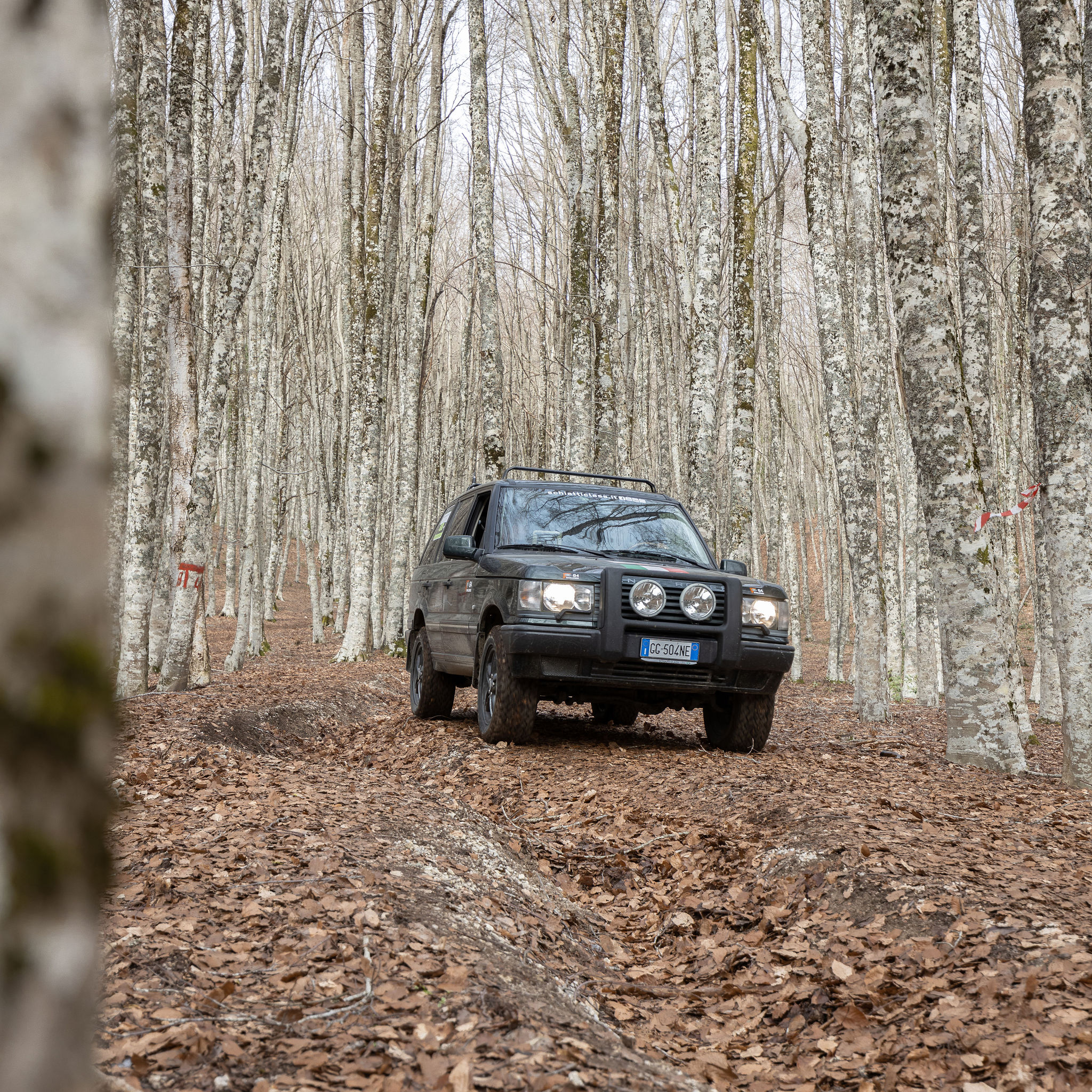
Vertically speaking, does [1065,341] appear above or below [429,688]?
above

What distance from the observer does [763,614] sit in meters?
7.14

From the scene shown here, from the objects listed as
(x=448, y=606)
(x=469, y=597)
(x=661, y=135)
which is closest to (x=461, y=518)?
(x=448, y=606)

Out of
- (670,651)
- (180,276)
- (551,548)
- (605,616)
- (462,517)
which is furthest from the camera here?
(180,276)

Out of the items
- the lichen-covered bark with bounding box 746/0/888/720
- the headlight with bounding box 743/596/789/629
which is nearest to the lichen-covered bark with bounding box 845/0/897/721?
the lichen-covered bark with bounding box 746/0/888/720

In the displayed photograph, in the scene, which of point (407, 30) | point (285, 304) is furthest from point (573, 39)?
point (285, 304)

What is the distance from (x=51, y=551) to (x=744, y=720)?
7.12m

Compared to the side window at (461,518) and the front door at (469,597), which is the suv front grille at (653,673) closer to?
the front door at (469,597)

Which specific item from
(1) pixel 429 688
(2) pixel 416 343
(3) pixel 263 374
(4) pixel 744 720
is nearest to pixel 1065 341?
(4) pixel 744 720

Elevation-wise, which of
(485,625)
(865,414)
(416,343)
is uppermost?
(416,343)

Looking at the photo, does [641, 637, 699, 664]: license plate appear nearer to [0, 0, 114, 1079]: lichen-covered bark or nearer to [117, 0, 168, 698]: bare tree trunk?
[117, 0, 168, 698]: bare tree trunk

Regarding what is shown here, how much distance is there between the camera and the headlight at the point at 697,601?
6879 millimetres

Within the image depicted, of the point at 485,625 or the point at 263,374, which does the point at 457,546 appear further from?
A: the point at 263,374

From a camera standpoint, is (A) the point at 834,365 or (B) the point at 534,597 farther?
(A) the point at 834,365

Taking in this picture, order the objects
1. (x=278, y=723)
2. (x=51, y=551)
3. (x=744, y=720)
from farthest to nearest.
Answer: (x=278, y=723) → (x=744, y=720) → (x=51, y=551)
